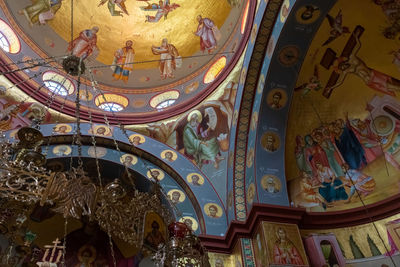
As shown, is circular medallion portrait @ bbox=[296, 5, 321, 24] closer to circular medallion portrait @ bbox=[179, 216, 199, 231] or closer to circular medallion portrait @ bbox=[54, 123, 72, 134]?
circular medallion portrait @ bbox=[179, 216, 199, 231]

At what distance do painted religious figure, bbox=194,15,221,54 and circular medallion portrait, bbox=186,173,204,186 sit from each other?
4.11 meters

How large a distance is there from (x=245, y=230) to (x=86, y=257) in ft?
15.9

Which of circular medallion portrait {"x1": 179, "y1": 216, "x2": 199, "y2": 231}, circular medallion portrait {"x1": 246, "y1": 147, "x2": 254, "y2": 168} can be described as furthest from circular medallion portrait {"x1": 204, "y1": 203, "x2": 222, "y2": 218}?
circular medallion portrait {"x1": 246, "y1": 147, "x2": 254, "y2": 168}

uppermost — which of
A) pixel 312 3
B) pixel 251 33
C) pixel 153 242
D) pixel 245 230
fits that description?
pixel 251 33

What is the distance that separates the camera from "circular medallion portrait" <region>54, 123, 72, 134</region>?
9836 millimetres

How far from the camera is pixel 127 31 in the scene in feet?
41.1

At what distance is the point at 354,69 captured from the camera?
7250 millimetres

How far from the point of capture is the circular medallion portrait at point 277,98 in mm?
7699

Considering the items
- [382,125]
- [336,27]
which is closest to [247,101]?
[336,27]

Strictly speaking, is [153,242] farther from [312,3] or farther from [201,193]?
[312,3]

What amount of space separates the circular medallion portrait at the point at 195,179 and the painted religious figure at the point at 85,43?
5.54 metres

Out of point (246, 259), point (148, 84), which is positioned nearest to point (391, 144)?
point (246, 259)

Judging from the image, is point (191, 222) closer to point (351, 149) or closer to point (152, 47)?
point (351, 149)

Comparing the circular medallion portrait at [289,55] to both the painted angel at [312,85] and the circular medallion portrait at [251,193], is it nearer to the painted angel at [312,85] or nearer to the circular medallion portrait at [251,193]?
the painted angel at [312,85]
